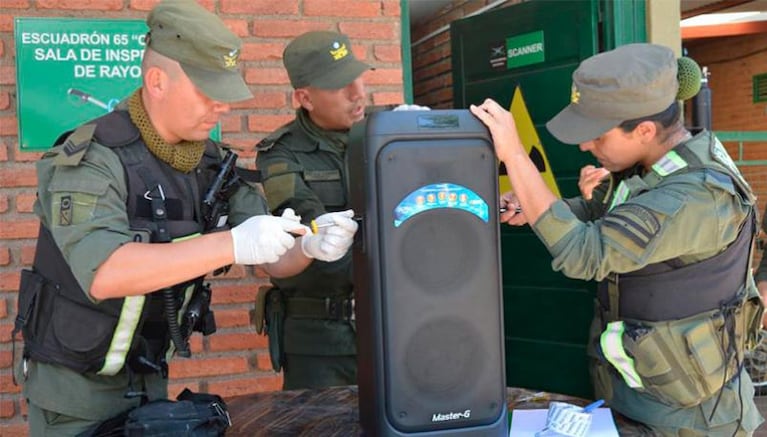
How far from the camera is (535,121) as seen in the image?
3623 mm

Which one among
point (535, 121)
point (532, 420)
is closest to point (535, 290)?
point (535, 121)

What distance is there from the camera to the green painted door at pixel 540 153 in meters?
3.46

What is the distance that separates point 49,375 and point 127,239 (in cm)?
40

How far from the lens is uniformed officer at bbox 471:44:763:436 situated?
1601mm

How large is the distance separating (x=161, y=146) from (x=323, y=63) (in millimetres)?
899

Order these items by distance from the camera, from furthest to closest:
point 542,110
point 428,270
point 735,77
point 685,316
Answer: point 735,77 → point 542,110 → point 685,316 → point 428,270

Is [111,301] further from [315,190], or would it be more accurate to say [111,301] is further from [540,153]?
[540,153]

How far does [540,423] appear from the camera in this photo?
1.70 meters

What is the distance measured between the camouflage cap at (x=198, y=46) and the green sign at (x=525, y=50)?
2.12 m

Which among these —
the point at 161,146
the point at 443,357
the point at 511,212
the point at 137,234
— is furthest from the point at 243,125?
the point at 443,357

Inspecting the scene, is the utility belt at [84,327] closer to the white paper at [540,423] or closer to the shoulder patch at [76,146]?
the shoulder patch at [76,146]

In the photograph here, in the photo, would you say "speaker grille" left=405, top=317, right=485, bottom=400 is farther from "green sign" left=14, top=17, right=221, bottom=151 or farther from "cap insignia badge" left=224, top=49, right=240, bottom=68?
"green sign" left=14, top=17, right=221, bottom=151

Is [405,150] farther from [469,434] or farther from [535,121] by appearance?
[535,121]

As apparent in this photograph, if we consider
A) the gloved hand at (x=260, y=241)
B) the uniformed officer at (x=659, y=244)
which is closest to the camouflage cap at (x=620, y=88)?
the uniformed officer at (x=659, y=244)
